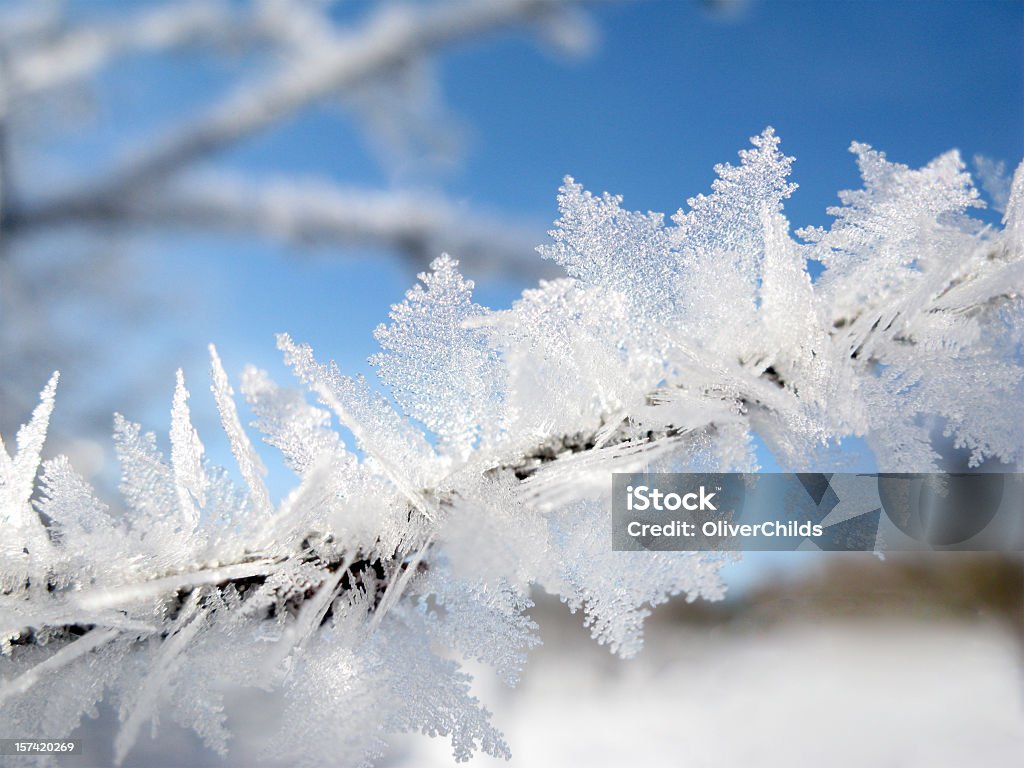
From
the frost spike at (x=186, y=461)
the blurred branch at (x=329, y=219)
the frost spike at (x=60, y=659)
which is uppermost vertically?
the blurred branch at (x=329, y=219)

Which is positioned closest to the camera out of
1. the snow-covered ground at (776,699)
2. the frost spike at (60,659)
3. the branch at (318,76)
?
the frost spike at (60,659)

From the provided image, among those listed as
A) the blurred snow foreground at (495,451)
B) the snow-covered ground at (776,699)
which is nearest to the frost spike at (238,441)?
the blurred snow foreground at (495,451)

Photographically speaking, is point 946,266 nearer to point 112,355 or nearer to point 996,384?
point 996,384

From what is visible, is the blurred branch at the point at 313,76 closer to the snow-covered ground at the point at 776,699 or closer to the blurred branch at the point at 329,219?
the blurred branch at the point at 329,219

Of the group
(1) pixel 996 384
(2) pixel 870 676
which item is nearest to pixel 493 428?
(1) pixel 996 384

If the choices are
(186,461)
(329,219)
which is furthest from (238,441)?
(329,219)

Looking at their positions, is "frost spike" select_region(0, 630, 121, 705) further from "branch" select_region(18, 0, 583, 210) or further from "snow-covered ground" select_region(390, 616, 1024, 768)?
"branch" select_region(18, 0, 583, 210)

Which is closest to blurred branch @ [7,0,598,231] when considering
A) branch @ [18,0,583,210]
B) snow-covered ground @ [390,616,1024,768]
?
branch @ [18,0,583,210]

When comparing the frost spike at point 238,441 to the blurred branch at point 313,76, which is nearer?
the frost spike at point 238,441

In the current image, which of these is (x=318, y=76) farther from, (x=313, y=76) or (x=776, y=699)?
(x=776, y=699)
